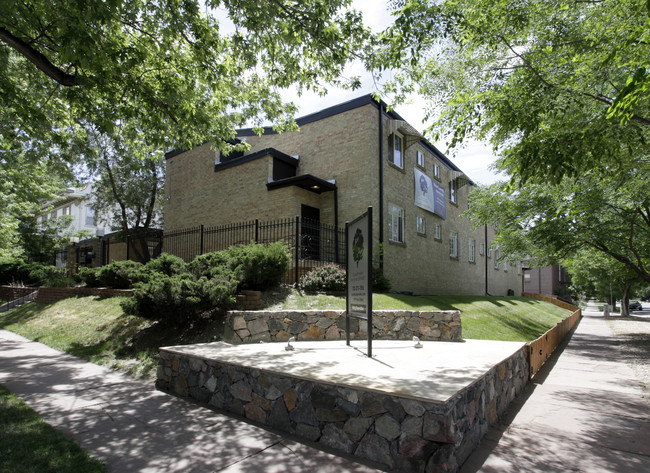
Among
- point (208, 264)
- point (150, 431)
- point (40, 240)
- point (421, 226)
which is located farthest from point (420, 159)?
point (40, 240)

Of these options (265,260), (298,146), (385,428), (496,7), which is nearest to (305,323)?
(265,260)

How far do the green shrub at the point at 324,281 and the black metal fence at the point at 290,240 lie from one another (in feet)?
1.03

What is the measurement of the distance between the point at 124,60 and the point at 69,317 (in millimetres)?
8076

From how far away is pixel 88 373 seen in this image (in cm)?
693

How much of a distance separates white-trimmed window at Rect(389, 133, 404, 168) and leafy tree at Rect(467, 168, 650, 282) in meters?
3.64

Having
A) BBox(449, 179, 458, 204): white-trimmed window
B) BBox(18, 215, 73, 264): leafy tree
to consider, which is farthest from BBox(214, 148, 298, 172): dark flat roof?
BBox(18, 215, 73, 264): leafy tree

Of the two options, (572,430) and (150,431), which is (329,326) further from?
(572,430)

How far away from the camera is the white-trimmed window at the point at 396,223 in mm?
17141

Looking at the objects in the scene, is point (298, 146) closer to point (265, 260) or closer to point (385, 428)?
point (265, 260)

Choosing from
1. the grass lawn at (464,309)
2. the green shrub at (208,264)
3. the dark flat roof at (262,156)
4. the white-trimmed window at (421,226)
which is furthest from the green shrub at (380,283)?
the dark flat roof at (262,156)

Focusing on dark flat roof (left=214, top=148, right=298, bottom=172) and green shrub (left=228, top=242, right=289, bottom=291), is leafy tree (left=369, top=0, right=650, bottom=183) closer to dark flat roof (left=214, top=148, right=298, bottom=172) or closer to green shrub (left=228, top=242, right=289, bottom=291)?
green shrub (left=228, top=242, right=289, bottom=291)

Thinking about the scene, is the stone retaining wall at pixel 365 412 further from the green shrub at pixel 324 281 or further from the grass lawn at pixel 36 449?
the green shrub at pixel 324 281

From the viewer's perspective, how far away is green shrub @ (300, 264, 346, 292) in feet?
35.7

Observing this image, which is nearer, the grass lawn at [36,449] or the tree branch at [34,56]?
the grass lawn at [36,449]
